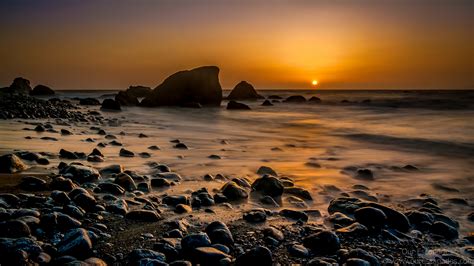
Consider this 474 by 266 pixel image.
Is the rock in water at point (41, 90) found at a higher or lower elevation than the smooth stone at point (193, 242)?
higher

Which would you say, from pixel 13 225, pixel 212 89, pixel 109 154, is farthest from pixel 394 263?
pixel 212 89

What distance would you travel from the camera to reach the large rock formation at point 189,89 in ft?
92.3

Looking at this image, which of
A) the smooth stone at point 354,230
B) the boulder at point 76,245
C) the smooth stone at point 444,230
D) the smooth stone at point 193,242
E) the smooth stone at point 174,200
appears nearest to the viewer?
the boulder at point 76,245

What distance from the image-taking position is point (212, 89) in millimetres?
29984

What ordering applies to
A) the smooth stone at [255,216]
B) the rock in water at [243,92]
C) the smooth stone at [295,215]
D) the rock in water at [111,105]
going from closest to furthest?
the smooth stone at [255,216] < the smooth stone at [295,215] < the rock in water at [111,105] < the rock in water at [243,92]

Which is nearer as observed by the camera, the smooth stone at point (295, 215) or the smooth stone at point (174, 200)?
the smooth stone at point (295, 215)

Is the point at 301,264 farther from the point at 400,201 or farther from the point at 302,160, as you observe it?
the point at 302,160

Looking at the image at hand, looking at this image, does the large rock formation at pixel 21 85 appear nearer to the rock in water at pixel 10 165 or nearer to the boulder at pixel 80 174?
the rock in water at pixel 10 165

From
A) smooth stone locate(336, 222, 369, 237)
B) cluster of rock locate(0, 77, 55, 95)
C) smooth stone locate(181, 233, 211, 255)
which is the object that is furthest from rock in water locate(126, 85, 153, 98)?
smooth stone locate(181, 233, 211, 255)

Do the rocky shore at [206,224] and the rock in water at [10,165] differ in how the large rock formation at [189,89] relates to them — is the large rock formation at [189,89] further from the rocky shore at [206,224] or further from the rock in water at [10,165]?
the rocky shore at [206,224]

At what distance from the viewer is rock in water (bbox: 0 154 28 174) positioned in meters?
4.22

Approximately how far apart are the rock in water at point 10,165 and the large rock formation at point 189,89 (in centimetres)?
2290

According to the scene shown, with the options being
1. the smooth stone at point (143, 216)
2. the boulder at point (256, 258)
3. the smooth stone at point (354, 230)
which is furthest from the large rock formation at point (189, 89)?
the boulder at point (256, 258)

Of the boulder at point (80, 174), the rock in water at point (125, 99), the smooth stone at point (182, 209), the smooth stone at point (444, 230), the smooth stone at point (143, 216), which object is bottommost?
the smooth stone at point (444, 230)
